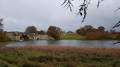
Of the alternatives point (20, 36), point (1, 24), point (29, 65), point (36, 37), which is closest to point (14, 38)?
point (20, 36)

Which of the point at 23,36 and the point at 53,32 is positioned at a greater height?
the point at 53,32

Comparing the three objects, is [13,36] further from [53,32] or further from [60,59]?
[60,59]

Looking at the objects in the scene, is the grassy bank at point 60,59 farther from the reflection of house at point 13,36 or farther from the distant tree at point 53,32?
the distant tree at point 53,32

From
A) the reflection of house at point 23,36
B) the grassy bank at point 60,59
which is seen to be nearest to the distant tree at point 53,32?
the reflection of house at point 23,36

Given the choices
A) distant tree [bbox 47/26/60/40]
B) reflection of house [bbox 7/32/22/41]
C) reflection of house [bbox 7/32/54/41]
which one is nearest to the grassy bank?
reflection of house [bbox 7/32/22/41]

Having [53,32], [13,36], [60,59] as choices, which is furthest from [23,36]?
[60,59]

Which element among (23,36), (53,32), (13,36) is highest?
(53,32)

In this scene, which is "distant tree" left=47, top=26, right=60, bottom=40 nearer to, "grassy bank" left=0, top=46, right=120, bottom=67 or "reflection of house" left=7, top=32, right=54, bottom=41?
"reflection of house" left=7, top=32, right=54, bottom=41

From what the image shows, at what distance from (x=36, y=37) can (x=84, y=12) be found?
8377cm

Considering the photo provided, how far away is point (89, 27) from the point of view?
97.1m

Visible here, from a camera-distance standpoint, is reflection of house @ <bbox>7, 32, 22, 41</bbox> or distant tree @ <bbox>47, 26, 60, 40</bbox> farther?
distant tree @ <bbox>47, 26, 60, 40</bbox>

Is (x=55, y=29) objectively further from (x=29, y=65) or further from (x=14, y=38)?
(x=29, y=65)

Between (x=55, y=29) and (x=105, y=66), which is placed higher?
(x=55, y=29)

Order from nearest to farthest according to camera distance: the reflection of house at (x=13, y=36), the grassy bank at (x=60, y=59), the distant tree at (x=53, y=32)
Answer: the grassy bank at (x=60, y=59) → the reflection of house at (x=13, y=36) → the distant tree at (x=53, y=32)
